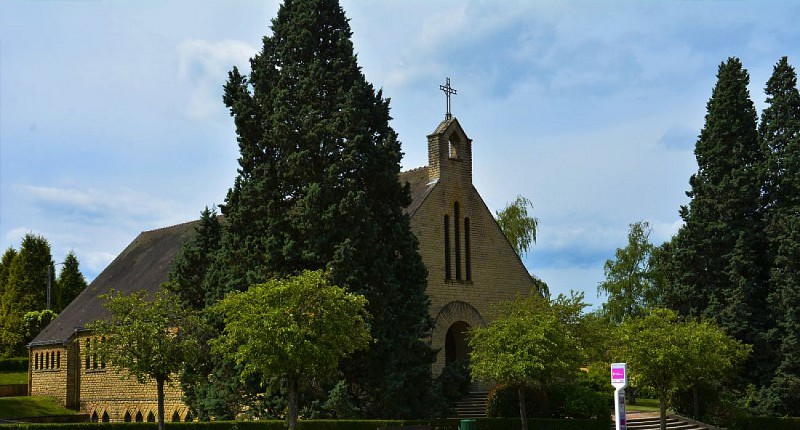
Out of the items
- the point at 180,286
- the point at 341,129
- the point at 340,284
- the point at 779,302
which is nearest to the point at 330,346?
the point at 340,284

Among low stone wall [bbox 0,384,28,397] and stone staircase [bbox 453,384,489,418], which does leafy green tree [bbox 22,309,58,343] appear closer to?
low stone wall [bbox 0,384,28,397]

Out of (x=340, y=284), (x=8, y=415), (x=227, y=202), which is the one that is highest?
(x=227, y=202)

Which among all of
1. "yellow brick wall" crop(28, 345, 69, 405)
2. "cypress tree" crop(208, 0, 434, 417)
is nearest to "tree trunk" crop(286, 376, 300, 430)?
"cypress tree" crop(208, 0, 434, 417)

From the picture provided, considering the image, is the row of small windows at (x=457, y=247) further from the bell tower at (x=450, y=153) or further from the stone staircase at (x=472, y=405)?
the stone staircase at (x=472, y=405)

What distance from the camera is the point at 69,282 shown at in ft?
258

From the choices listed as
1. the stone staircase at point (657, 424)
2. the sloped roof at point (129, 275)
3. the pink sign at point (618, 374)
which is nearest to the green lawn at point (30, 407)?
the sloped roof at point (129, 275)

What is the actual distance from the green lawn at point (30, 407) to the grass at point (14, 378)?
12426mm

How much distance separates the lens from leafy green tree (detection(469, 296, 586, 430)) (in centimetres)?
2972

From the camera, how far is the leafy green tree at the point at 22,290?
72.1 metres

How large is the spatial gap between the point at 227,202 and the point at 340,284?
6.15m

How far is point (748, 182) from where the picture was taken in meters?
44.5

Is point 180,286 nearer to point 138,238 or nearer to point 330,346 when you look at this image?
point 330,346

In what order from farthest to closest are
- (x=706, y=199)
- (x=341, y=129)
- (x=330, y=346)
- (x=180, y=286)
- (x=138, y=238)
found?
(x=138, y=238) < (x=706, y=199) < (x=180, y=286) < (x=341, y=129) < (x=330, y=346)

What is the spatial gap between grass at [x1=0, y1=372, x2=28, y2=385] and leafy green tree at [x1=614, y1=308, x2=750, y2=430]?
4584 cm
